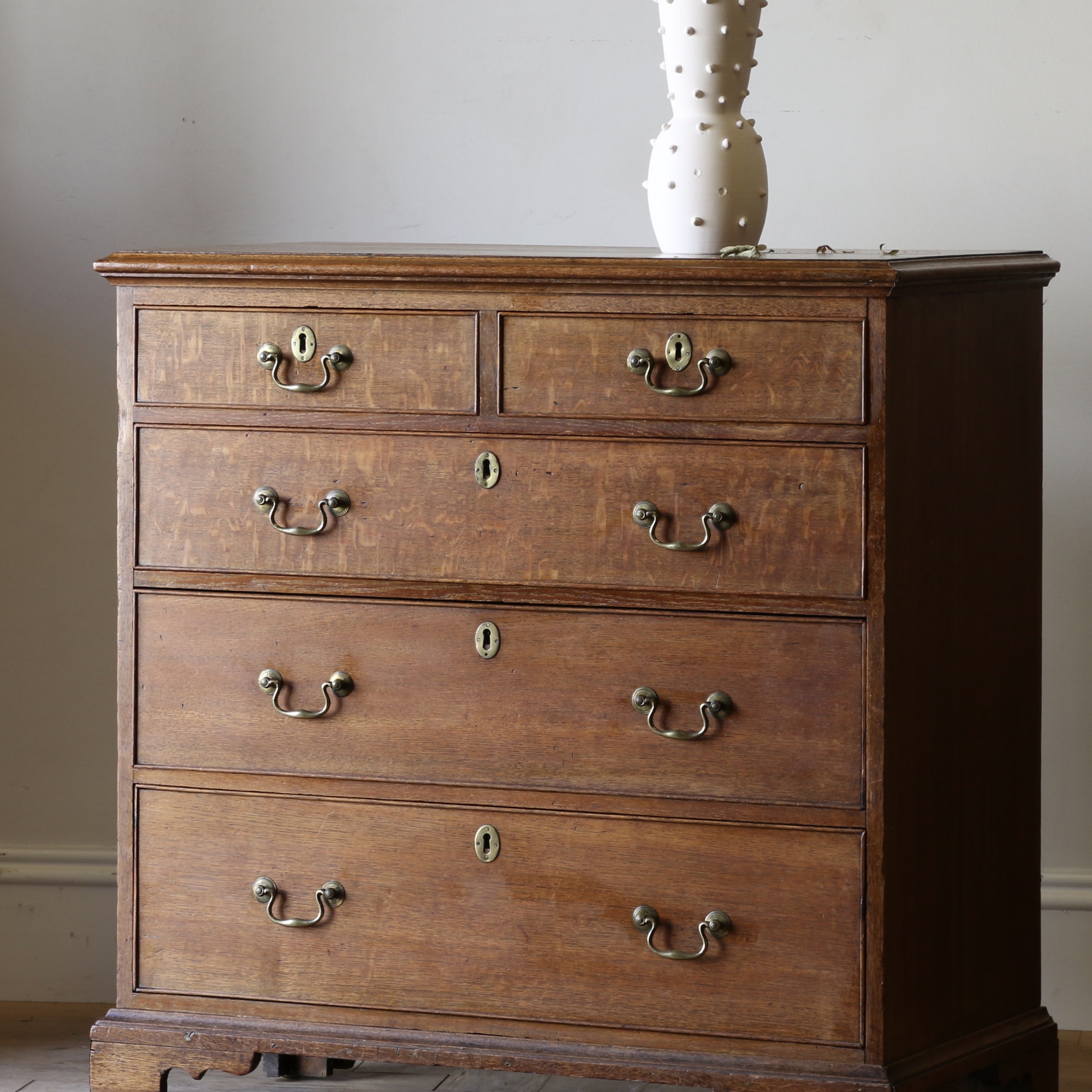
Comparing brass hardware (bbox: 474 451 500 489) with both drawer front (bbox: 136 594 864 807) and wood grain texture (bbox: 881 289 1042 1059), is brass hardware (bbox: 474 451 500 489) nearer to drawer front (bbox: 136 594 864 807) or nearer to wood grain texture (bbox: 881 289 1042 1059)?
drawer front (bbox: 136 594 864 807)

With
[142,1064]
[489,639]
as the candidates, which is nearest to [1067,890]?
[489,639]

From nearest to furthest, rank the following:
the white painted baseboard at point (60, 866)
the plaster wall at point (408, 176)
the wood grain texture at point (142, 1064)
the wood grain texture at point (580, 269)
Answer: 1. the wood grain texture at point (580, 269)
2. the wood grain texture at point (142, 1064)
3. the plaster wall at point (408, 176)
4. the white painted baseboard at point (60, 866)

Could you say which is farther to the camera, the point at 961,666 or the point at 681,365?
the point at 961,666

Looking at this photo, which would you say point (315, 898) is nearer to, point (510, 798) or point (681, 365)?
point (510, 798)

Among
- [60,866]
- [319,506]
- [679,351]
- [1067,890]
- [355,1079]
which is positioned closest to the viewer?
[679,351]

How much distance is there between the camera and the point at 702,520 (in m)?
1.75

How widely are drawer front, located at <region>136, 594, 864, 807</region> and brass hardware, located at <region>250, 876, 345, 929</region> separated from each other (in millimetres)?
134

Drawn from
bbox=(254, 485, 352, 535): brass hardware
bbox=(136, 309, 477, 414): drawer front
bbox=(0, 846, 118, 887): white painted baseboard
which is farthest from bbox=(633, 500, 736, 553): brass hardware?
bbox=(0, 846, 118, 887): white painted baseboard

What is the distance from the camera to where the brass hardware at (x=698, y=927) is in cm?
178

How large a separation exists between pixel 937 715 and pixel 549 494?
1.68ft

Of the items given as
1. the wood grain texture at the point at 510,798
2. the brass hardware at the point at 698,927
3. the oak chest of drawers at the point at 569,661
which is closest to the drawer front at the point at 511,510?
the oak chest of drawers at the point at 569,661

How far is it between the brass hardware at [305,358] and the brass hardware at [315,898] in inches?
22.5

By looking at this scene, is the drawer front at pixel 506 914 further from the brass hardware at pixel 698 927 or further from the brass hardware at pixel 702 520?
the brass hardware at pixel 702 520

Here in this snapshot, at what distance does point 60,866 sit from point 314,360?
1165 millimetres
